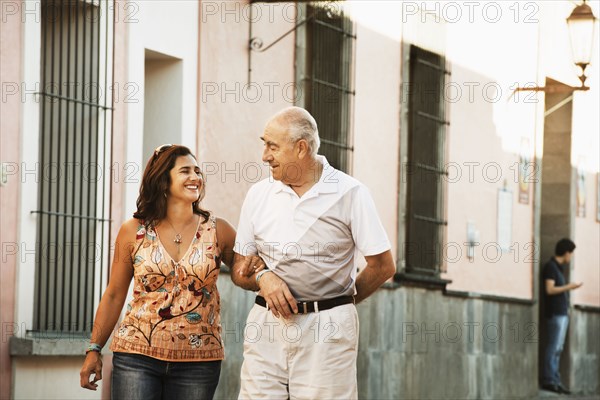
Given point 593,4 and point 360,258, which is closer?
point 360,258

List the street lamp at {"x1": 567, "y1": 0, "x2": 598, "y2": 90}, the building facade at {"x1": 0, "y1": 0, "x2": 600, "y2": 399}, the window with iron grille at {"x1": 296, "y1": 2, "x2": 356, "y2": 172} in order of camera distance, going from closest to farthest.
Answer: the building facade at {"x1": 0, "y1": 0, "x2": 600, "y2": 399}
the window with iron grille at {"x1": 296, "y1": 2, "x2": 356, "y2": 172}
the street lamp at {"x1": 567, "y1": 0, "x2": 598, "y2": 90}

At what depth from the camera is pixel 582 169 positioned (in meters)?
A: 23.6

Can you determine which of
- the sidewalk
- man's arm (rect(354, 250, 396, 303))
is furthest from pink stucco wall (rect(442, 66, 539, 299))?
man's arm (rect(354, 250, 396, 303))

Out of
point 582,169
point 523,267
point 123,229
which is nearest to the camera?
point 123,229

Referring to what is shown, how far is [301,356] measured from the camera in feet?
23.1

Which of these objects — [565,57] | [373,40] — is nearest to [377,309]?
[373,40]

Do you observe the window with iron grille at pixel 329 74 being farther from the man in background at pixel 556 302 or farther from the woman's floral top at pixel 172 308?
the woman's floral top at pixel 172 308

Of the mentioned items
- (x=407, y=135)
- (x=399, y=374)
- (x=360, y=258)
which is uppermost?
(x=407, y=135)

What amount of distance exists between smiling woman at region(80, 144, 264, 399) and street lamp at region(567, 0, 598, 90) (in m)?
11.7

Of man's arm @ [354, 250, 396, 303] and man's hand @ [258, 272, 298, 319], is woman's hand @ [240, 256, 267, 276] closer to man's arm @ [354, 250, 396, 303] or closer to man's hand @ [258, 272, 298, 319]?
man's hand @ [258, 272, 298, 319]

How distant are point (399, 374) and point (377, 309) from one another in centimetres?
95

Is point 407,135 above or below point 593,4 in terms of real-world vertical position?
below

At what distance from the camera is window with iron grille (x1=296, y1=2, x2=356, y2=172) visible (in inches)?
596

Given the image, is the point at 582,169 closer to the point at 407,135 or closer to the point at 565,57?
the point at 565,57
